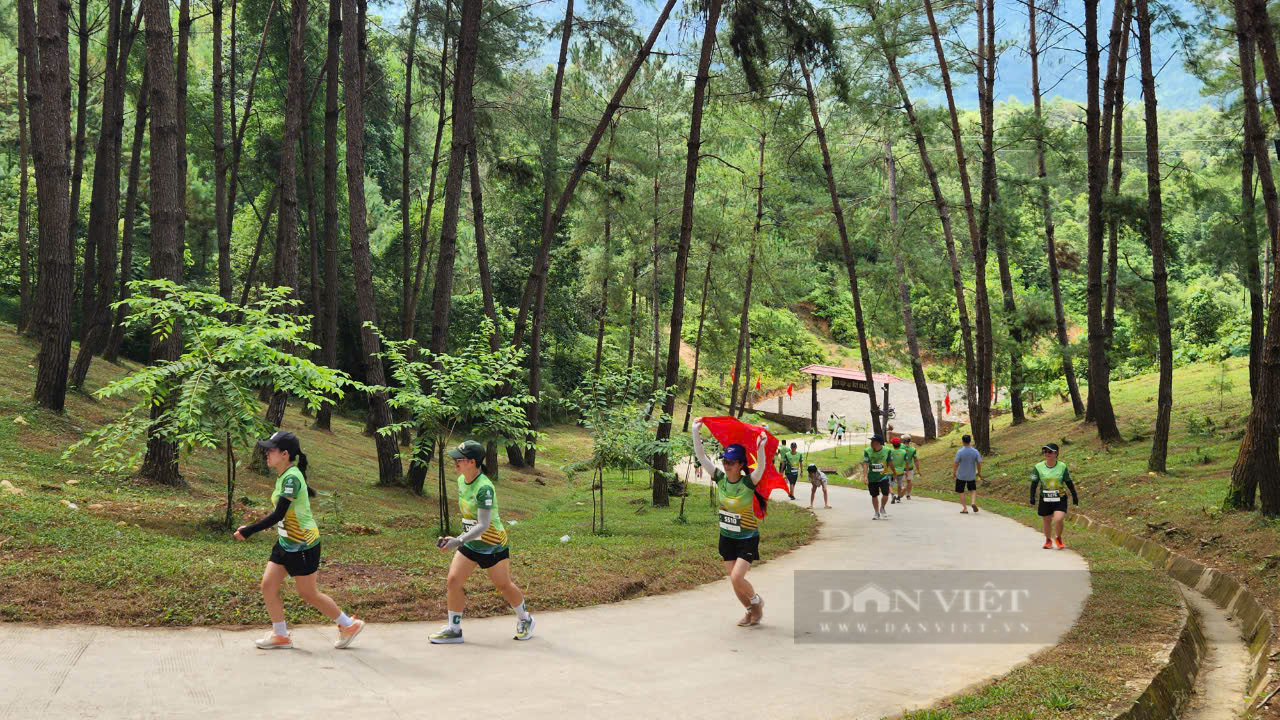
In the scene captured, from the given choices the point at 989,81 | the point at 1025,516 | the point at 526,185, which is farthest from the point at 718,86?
the point at 1025,516

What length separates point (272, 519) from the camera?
6.69 meters

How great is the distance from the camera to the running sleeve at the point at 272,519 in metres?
6.55

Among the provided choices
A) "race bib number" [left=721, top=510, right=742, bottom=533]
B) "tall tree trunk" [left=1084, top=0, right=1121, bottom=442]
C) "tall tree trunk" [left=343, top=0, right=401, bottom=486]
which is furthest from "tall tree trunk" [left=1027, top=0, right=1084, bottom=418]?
"race bib number" [left=721, top=510, right=742, bottom=533]

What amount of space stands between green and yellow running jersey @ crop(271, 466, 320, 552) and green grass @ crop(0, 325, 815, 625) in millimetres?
1276

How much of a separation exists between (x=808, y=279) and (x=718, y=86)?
29749 millimetres

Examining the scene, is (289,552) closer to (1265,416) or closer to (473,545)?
(473,545)

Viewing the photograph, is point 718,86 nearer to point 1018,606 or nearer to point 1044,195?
point 1044,195

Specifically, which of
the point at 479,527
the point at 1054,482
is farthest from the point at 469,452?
the point at 1054,482

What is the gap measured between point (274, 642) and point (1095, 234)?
793 inches

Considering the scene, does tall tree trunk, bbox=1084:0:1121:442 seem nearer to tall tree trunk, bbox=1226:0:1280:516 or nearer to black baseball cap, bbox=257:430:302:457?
tall tree trunk, bbox=1226:0:1280:516

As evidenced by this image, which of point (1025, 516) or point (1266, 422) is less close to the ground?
point (1266, 422)

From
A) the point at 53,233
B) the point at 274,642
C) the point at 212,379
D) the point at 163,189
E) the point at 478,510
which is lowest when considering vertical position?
the point at 274,642

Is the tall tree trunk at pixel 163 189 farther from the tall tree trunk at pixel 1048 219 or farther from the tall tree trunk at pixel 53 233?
the tall tree trunk at pixel 1048 219

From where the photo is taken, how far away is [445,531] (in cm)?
1281
